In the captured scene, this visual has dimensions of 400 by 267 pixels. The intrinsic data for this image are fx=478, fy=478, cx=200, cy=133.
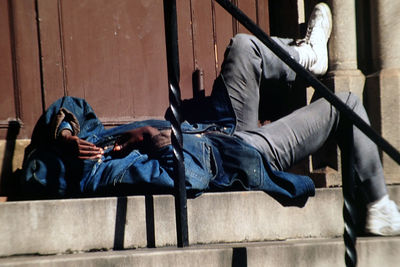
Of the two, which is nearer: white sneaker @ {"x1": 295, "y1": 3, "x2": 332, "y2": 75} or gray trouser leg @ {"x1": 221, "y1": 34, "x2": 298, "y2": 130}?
gray trouser leg @ {"x1": 221, "y1": 34, "x2": 298, "y2": 130}

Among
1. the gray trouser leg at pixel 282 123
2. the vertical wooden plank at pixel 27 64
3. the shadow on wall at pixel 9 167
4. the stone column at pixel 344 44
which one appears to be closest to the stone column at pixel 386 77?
the stone column at pixel 344 44

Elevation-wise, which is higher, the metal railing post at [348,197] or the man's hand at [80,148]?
the man's hand at [80,148]

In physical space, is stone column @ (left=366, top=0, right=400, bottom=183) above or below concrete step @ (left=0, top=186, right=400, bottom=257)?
above

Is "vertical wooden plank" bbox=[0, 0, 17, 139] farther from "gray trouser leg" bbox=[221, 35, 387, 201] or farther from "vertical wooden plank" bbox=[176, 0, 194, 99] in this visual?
"gray trouser leg" bbox=[221, 35, 387, 201]

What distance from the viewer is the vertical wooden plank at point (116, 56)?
3576mm

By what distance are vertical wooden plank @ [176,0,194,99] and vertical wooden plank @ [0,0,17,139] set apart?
4.20 feet

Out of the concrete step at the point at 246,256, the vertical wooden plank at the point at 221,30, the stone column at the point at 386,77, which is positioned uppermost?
the vertical wooden plank at the point at 221,30

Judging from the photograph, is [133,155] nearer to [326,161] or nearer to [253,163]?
[253,163]

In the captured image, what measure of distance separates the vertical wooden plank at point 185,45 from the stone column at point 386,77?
1.39m

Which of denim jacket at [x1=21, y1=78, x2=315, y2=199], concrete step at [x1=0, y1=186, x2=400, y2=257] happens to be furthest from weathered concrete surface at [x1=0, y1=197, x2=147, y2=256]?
denim jacket at [x1=21, y1=78, x2=315, y2=199]

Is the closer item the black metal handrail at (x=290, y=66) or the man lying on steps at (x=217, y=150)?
the black metal handrail at (x=290, y=66)

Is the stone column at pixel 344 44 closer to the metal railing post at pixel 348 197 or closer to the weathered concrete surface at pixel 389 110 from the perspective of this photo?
the weathered concrete surface at pixel 389 110

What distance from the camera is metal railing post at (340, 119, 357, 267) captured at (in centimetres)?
211

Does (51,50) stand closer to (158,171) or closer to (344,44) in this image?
(158,171)
